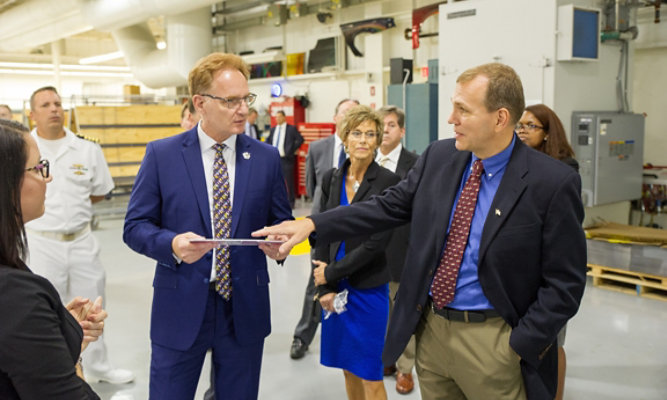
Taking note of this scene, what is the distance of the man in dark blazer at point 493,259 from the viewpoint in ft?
5.89

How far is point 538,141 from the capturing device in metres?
3.32

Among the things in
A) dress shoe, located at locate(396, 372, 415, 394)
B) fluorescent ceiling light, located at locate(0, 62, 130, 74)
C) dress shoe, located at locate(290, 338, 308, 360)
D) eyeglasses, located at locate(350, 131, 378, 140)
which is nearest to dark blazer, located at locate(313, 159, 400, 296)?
eyeglasses, located at locate(350, 131, 378, 140)

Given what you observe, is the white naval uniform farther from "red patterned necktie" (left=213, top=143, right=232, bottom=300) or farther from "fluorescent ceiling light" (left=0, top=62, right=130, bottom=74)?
"fluorescent ceiling light" (left=0, top=62, right=130, bottom=74)

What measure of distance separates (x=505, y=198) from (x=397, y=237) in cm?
179

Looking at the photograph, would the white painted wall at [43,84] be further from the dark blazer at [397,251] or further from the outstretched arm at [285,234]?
the outstretched arm at [285,234]

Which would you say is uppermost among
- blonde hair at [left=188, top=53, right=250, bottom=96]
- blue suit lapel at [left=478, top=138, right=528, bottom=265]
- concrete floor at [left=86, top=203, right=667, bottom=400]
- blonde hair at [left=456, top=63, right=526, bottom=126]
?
blonde hair at [left=188, top=53, right=250, bottom=96]

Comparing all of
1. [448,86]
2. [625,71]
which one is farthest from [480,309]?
[625,71]

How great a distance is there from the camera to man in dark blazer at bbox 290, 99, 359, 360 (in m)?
4.25

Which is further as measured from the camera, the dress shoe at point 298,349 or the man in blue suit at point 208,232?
the dress shoe at point 298,349

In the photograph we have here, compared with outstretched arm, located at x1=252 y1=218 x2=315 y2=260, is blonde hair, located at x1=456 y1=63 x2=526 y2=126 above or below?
above

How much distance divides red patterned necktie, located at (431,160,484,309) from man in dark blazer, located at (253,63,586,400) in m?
0.01

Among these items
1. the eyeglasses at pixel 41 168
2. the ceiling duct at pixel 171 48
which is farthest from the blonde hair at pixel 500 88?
the ceiling duct at pixel 171 48

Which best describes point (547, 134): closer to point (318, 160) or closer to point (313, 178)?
point (318, 160)

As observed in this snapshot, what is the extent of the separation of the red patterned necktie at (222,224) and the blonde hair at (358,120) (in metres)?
0.95
